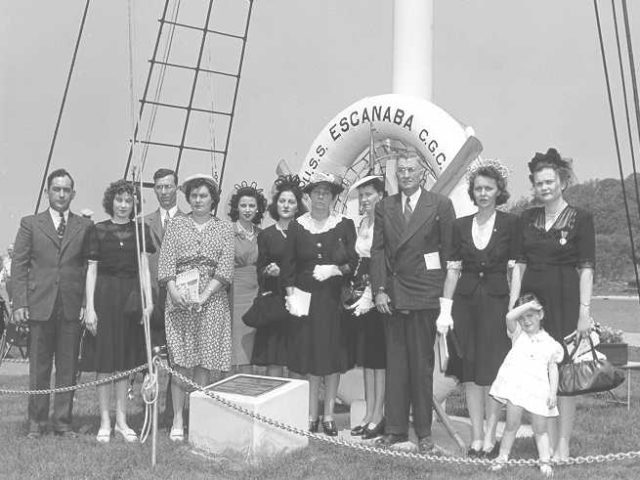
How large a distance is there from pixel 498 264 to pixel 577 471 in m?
1.08

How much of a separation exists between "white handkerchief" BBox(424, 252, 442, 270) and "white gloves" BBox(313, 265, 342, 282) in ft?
2.05

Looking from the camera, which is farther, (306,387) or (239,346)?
(239,346)

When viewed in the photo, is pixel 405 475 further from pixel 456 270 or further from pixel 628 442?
pixel 628 442

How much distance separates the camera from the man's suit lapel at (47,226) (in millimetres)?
4656

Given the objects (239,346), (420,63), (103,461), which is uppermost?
(420,63)

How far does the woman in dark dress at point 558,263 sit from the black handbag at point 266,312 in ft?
4.63

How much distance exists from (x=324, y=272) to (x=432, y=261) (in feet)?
2.25

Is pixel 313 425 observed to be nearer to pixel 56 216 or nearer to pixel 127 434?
pixel 127 434


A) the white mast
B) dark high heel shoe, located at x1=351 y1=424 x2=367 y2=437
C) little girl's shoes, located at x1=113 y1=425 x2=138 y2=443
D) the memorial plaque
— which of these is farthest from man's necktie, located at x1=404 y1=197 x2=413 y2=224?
the white mast

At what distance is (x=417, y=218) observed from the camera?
4227 mm

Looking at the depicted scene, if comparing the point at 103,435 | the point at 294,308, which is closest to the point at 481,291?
the point at 294,308

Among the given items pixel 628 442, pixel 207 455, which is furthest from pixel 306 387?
pixel 628 442

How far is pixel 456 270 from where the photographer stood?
13.5 ft

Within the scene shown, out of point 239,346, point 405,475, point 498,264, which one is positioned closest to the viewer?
point 405,475
